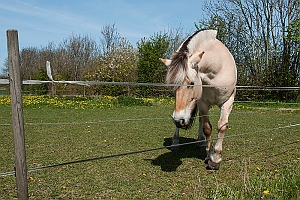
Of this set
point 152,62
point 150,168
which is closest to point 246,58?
point 152,62

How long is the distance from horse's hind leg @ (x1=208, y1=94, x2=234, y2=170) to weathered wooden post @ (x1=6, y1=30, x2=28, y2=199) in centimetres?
273

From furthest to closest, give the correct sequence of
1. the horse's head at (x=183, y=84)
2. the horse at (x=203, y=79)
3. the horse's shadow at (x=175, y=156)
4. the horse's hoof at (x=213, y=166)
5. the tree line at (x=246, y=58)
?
the tree line at (x=246, y=58), the horse's shadow at (x=175, y=156), the horse's hoof at (x=213, y=166), the horse at (x=203, y=79), the horse's head at (x=183, y=84)

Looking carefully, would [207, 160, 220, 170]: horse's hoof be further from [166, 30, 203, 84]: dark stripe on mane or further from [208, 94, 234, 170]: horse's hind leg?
[166, 30, 203, 84]: dark stripe on mane

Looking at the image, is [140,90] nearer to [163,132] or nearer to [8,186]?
[163,132]

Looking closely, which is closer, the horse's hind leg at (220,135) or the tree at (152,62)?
the horse's hind leg at (220,135)

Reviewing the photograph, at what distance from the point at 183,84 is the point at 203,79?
78 cm

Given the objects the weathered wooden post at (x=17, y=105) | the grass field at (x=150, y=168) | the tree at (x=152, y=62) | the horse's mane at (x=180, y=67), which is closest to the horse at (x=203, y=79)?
the horse's mane at (x=180, y=67)

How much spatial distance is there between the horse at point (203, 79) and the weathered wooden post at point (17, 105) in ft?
5.77

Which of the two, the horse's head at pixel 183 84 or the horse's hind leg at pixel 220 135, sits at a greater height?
the horse's head at pixel 183 84

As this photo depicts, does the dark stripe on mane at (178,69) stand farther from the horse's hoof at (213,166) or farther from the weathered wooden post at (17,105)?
the weathered wooden post at (17,105)

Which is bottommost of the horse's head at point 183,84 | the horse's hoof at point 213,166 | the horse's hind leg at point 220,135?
the horse's hoof at point 213,166

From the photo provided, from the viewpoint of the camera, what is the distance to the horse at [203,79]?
336 cm

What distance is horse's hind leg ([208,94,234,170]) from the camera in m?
4.00

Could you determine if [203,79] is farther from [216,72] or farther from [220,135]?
[220,135]
